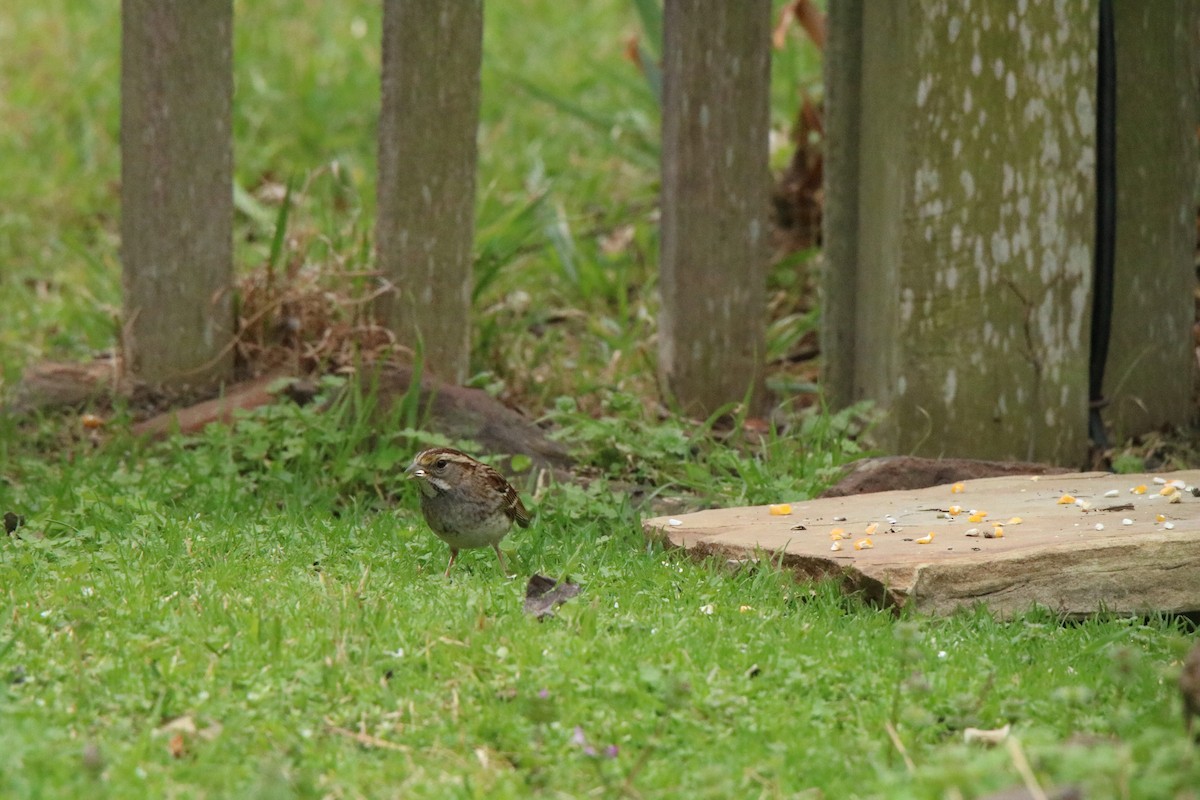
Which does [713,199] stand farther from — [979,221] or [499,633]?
[499,633]

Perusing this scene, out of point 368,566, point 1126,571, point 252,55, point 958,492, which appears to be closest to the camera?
point 1126,571

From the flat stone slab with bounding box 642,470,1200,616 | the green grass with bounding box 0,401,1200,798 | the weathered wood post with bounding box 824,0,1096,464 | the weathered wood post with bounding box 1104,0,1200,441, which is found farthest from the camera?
the weathered wood post with bounding box 1104,0,1200,441

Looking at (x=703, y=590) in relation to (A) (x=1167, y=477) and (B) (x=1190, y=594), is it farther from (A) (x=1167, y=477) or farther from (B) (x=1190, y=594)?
(A) (x=1167, y=477)

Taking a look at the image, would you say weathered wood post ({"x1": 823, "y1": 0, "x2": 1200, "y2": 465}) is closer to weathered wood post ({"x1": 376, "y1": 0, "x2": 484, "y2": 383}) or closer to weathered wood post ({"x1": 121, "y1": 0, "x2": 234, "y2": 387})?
weathered wood post ({"x1": 376, "y1": 0, "x2": 484, "y2": 383})

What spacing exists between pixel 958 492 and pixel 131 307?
141 inches

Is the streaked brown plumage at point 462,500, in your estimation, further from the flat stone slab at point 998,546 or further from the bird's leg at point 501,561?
the flat stone slab at point 998,546

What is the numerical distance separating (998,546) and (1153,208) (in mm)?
2689

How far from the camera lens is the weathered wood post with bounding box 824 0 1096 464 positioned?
20.4ft

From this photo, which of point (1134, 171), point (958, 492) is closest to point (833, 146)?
point (1134, 171)

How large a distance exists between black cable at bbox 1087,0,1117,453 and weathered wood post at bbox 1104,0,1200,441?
0.16 m

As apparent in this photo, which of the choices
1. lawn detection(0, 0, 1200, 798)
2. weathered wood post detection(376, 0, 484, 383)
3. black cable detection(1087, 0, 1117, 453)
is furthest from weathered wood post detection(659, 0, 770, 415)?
black cable detection(1087, 0, 1117, 453)

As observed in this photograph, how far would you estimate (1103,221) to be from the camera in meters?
6.73

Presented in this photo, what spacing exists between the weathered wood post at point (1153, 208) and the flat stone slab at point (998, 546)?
4.73 ft

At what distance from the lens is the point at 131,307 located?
678 centimetres
